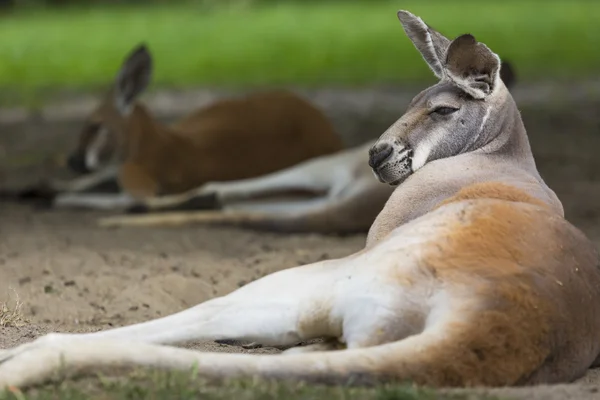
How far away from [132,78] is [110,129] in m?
0.40

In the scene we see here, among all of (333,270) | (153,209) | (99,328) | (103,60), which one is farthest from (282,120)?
(103,60)

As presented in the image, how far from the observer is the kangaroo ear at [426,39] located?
458cm

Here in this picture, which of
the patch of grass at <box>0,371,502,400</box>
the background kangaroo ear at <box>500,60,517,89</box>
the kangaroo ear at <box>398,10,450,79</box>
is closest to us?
the patch of grass at <box>0,371,502,400</box>

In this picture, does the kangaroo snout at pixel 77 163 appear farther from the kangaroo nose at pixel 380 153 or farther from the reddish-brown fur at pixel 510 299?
the reddish-brown fur at pixel 510 299

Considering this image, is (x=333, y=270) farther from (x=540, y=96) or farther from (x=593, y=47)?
(x=593, y=47)

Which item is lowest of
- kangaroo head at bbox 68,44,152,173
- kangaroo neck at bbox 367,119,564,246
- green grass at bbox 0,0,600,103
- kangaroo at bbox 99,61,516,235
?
green grass at bbox 0,0,600,103

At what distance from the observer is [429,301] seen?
11.9ft

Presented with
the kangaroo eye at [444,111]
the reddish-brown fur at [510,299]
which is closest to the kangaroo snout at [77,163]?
the kangaroo eye at [444,111]

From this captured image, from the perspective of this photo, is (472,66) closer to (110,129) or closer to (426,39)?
(426,39)

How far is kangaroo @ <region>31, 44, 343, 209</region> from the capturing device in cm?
839

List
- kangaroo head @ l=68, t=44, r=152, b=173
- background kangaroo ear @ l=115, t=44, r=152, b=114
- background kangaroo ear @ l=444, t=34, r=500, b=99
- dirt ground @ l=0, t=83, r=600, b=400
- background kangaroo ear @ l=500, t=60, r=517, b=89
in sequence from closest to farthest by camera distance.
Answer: background kangaroo ear @ l=444, t=34, r=500, b=99 → dirt ground @ l=0, t=83, r=600, b=400 → background kangaroo ear @ l=500, t=60, r=517, b=89 → background kangaroo ear @ l=115, t=44, r=152, b=114 → kangaroo head @ l=68, t=44, r=152, b=173

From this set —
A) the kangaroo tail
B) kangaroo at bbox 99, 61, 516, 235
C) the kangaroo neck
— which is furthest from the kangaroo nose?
kangaroo at bbox 99, 61, 516, 235

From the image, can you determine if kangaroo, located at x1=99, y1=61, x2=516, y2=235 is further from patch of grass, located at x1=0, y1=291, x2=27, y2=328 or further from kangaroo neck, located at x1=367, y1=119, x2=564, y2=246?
patch of grass, located at x1=0, y1=291, x2=27, y2=328

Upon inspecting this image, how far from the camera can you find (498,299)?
3555mm
